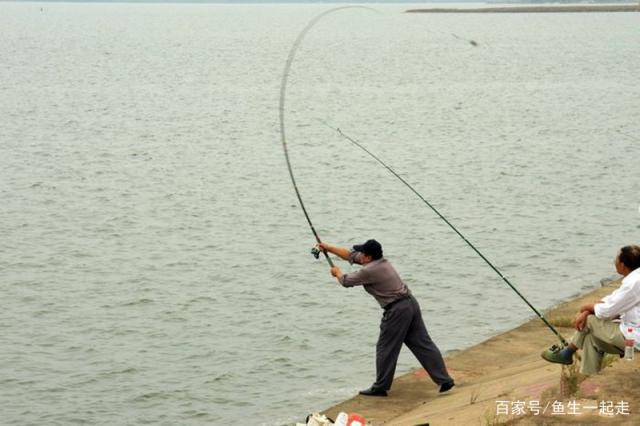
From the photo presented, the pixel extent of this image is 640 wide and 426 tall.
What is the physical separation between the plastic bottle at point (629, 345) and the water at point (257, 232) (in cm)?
399

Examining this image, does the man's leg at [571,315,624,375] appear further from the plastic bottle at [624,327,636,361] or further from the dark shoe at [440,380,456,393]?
the dark shoe at [440,380,456,393]

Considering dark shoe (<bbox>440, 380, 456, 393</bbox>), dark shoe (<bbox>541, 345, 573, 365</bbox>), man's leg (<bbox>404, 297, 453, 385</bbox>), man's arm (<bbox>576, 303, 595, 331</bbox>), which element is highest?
man's arm (<bbox>576, 303, 595, 331</bbox>)

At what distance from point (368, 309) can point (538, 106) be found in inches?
1166

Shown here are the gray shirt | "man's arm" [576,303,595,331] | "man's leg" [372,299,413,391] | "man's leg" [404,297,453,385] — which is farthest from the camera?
"man's leg" [404,297,453,385]

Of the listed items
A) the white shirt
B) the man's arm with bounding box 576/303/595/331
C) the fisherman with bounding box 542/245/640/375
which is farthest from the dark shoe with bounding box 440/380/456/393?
the white shirt

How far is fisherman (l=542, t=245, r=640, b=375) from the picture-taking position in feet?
24.6

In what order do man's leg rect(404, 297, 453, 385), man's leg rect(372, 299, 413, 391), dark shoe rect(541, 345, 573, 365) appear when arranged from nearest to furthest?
dark shoe rect(541, 345, 573, 365) → man's leg rect(372, 299, 413, 391) → man's leg rect(404, 297, 453, 385)

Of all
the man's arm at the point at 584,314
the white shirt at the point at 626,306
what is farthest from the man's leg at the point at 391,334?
the white shirt at the point at 626,306

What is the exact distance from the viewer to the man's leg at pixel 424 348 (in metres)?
9.58

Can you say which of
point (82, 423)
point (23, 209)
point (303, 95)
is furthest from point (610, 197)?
point (303, 95)

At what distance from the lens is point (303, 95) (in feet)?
161

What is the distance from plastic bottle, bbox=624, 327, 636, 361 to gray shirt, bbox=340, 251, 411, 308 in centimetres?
220

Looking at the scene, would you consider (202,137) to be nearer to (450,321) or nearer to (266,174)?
(266,174)

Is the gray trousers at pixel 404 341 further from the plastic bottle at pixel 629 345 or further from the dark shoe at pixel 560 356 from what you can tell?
the plastic bottle at pixel 629 345
